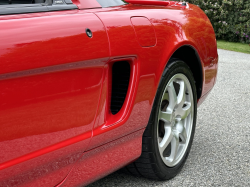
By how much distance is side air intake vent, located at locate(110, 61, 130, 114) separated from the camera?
6.59ft

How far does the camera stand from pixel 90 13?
1815mm

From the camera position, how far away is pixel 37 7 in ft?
5.45

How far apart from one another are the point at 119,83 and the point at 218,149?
165 centimetres

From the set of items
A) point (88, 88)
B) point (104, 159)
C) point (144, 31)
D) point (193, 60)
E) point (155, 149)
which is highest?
point (144, 31)

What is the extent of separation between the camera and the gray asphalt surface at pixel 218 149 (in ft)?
8.83

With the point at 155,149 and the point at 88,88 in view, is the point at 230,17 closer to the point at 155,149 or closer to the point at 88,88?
the point at 155,149

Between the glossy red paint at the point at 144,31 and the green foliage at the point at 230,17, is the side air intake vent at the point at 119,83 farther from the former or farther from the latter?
the green foliage at the point at 230,17

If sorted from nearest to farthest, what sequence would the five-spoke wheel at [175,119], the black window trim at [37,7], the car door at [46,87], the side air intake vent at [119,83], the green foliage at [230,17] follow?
the car door at [46,87] < the black window trim at [37,7] < the side air intake vent at [119,83] < the five-spoke wheel at [175,119] < the green foliage at [230,17]

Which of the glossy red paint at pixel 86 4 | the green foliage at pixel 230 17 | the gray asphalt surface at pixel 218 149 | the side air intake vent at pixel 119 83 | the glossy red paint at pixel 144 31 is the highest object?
the glossy red paint at pixel 86 4

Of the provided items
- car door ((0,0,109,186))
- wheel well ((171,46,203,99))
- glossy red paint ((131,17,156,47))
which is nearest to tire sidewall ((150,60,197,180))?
wheel well ((171,46,203,99))

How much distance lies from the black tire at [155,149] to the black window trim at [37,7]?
792 mm

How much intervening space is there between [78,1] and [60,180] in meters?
0.86

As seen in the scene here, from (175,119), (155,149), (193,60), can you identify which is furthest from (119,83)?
(193,60)

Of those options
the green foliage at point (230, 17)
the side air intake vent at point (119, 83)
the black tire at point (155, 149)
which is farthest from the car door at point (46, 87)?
the green foliage at point (230, 17)
